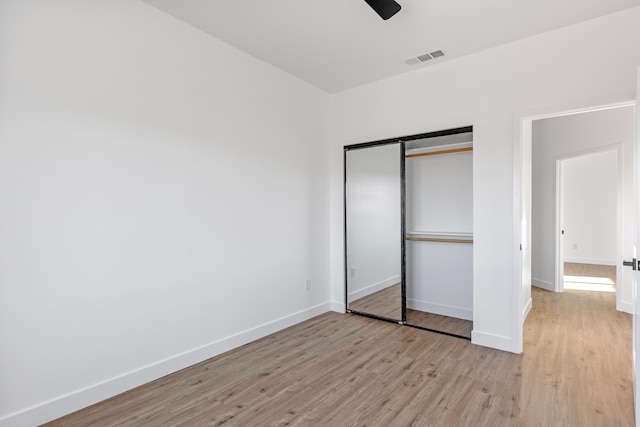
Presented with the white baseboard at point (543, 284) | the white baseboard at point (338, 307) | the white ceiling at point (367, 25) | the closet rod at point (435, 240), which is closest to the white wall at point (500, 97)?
the white ceiling at point (367, 25)

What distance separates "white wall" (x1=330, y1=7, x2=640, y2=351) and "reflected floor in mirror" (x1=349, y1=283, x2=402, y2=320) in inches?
34.6

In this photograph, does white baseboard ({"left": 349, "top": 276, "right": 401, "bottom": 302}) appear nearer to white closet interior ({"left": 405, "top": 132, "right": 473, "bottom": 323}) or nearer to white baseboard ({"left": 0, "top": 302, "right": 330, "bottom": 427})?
white closet interior ({"left": 405, "top": 132, "right": 473, "bottom": 323})

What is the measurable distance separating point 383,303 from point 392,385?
5.19 feet

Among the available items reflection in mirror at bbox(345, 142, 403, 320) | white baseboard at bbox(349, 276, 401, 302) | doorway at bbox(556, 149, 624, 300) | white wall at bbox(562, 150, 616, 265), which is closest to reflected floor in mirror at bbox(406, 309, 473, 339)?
reflection in mirror at bbox(345, 142, 403, 320)

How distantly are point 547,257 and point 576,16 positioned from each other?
3780mm

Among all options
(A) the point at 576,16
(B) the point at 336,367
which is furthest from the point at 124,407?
(A) the point at 576,16

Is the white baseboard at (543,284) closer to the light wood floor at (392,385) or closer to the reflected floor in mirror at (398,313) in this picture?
the light wood floor at (392,385)

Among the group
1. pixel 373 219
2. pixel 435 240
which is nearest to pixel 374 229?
pixel 373 219

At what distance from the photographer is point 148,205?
8.05ft

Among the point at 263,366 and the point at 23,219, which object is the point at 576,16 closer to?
the point at 263,366

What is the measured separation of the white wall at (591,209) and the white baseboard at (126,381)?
24.3 feet

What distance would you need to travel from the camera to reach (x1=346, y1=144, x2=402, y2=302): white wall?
3.80 m

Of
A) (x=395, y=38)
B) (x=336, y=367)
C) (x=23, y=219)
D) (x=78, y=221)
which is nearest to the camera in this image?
(x=23, y=219)

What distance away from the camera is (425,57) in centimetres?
322
